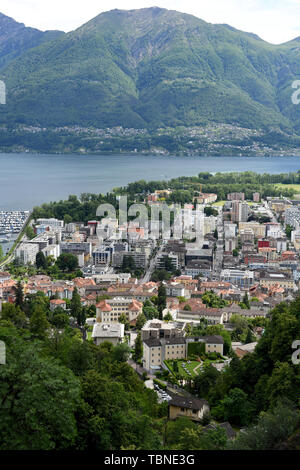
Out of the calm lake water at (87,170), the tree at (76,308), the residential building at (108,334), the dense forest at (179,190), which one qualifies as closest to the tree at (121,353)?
the residential building at (108,334)

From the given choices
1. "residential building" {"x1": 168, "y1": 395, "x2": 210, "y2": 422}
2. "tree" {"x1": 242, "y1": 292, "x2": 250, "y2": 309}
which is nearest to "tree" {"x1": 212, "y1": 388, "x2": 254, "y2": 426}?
"residential building" {"x1": 168, "y1": 395, "x2": 210, "y2": 422}

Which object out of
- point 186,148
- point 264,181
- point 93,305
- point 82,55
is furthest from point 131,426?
point 82,55

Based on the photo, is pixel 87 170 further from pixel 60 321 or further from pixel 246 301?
pixel 60 321

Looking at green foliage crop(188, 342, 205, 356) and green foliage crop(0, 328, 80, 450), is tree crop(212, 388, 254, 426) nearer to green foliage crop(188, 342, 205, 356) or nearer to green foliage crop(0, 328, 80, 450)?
green foliage crop(188, 342, 205, 356)

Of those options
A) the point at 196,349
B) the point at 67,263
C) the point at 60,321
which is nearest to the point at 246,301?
the point at 196,349

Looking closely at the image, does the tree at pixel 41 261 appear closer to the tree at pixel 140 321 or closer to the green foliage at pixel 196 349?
the tree at pixel 140 321

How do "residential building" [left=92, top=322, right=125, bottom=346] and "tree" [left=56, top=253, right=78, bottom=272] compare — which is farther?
"tree" [left=56, top=253, right=78, bottom=272]

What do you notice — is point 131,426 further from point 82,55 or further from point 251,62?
point 251,62
